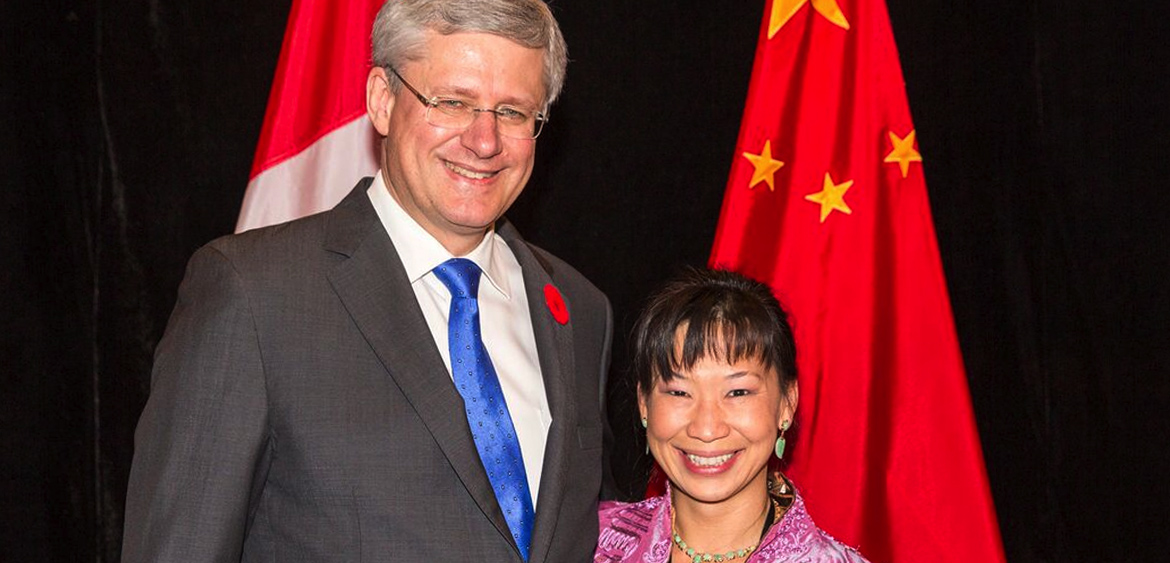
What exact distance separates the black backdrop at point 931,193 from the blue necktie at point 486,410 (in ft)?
3.89

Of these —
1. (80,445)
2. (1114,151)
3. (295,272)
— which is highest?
(1114,151)

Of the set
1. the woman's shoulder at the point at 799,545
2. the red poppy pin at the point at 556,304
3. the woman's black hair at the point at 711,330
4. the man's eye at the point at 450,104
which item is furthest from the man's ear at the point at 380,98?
the woman's shoulder at the point at 799,545

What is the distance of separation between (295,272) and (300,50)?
114 cm

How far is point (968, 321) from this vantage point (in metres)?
3.32

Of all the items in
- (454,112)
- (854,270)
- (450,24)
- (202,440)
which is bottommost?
(202,440)

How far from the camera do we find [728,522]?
85.0 inches

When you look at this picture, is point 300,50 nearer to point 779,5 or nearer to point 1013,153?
point 779,5

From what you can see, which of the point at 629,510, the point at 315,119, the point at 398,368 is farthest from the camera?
the point at 315,119

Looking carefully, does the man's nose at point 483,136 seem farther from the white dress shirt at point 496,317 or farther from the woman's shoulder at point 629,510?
the woman's shoulder at point 629,510

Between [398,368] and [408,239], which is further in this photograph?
[408,239]

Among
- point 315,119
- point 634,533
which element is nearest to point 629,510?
point 634,533

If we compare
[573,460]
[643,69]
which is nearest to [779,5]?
[643,69]

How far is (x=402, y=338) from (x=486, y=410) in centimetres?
18

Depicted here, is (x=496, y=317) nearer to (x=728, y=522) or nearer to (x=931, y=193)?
(x=728, y=522)
